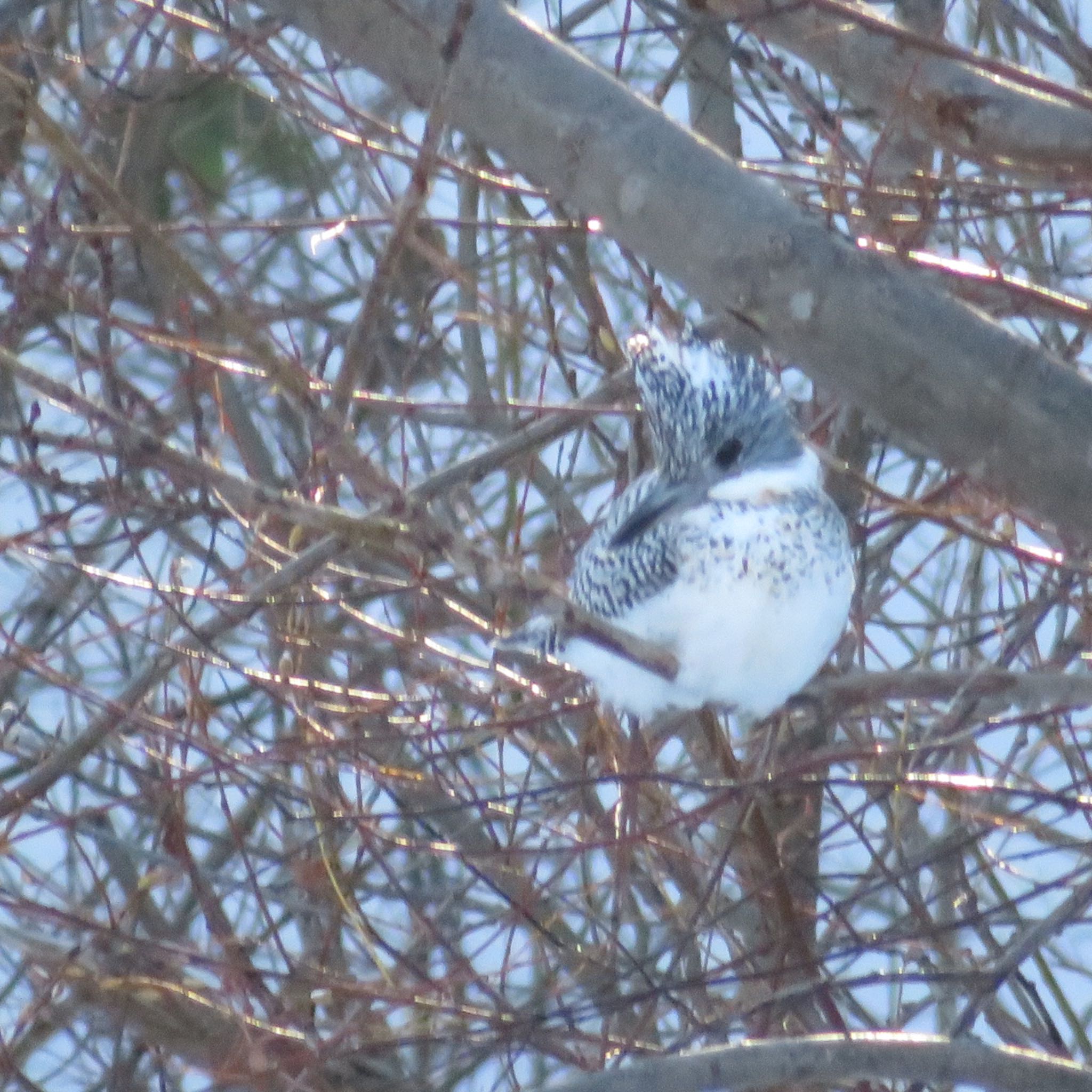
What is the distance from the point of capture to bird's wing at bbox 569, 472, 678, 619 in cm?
208

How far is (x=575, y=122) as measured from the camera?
6.27ft

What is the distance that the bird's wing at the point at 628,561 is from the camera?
2.08m

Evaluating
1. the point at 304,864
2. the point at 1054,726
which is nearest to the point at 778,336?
the point at 1054,726

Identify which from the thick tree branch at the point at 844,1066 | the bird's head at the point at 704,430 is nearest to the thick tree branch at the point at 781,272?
the bird's head at the point at 704,430

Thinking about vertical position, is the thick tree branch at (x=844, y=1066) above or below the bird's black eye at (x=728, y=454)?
below

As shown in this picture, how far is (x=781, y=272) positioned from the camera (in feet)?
6.06

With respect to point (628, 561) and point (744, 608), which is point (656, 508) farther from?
point (744, 608)

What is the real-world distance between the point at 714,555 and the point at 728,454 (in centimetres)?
22

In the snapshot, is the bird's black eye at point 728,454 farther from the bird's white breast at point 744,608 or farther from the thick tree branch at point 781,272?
the thick tree branch at point 781,272

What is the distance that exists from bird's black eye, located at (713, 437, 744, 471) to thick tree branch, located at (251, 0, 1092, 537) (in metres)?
0.28

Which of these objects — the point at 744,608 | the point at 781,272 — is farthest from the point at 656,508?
the point at 781,272

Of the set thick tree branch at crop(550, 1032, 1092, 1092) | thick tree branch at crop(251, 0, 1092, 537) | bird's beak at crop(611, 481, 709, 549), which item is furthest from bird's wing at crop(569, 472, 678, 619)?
thick tree branch at crop(550, 1032, 1092, 1092)

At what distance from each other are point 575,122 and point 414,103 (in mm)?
311

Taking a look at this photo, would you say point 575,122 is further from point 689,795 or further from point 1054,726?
point 689,795
